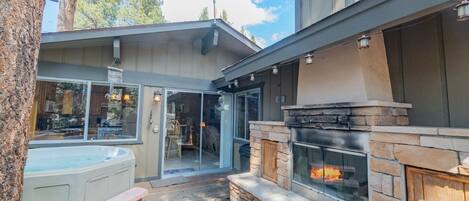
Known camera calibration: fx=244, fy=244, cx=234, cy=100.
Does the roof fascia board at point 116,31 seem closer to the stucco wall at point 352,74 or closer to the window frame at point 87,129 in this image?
the window frame at point 87,129

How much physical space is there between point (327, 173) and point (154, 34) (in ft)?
14.4

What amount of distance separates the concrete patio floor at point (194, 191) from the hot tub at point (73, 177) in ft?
3.19

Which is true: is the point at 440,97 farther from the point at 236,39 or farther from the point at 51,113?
the point at 51,113

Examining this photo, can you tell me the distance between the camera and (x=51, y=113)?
4961 mm

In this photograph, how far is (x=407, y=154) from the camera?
7.36ft

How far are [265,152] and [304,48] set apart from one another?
6.94ft

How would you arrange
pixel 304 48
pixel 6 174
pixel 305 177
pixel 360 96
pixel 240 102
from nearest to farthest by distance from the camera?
pixel 6 174, pixel 360 96, pixel 304 48, pixel 305 177, pixel 240 102

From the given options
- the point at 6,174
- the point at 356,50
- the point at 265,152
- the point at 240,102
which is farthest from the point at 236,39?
the point at 6,174

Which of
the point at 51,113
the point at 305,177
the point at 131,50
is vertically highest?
the point at 131,50

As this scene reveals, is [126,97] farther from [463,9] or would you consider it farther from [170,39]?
[463,9]

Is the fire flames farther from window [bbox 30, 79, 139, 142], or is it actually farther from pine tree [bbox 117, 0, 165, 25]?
pine tree [bbox 117, 0, 165, 25]

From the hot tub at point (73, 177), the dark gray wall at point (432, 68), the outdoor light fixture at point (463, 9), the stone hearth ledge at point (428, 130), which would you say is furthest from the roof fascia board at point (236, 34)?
the outdoor light fixture at point (463, 9)

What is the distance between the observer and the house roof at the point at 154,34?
172 inches

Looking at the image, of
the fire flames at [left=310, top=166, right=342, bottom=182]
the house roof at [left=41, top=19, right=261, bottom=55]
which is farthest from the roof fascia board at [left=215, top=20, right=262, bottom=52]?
the fire flames at [left=310, top=166, right=342, bottom=182]
